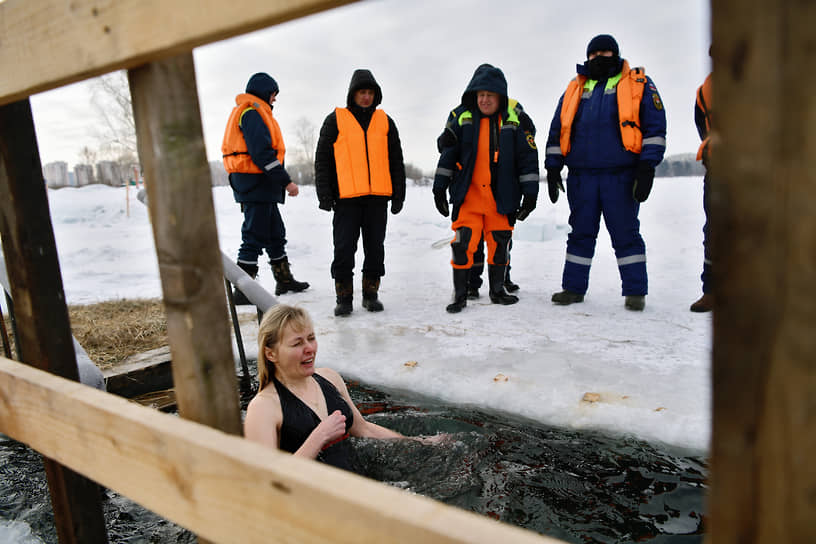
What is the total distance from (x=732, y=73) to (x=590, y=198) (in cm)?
439

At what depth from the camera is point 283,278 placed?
6.06 meters

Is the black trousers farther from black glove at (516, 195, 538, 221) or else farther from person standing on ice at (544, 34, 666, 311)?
person standing on ice at (544, 34, 666, 311)

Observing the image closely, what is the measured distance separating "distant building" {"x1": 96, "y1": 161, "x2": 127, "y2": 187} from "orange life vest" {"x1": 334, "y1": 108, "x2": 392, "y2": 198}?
24441mm

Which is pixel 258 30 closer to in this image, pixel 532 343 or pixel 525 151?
pixel 532 343

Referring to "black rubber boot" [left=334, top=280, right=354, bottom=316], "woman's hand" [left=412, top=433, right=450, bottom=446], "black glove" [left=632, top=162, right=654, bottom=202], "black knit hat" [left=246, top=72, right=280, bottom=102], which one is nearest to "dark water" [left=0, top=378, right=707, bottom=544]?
"woman's hand" [left=412, top=433, right=450, bottom=446]

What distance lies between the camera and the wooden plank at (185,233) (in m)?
1.08

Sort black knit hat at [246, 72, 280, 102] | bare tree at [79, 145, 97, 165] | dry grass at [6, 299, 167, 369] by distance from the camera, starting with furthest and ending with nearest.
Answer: bare tree at [79, 145, 97, 165]
black knit hat at [246, 72, 280, 102]
dry grass at [6, 299, 167, 369]

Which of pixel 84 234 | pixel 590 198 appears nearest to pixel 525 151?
pixel 590 198

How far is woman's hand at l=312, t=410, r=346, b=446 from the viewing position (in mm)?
2346

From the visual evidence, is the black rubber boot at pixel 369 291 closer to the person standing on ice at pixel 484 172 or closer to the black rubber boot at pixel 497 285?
the person standing on ice at pixel 484 172

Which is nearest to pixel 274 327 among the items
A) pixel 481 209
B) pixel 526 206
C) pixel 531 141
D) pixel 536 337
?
pixel 536 337

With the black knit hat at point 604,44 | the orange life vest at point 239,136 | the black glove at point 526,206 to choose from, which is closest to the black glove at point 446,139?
the black glove at point 526,206

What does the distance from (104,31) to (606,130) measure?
4.28 m

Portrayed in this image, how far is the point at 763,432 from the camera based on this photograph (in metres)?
0.62
